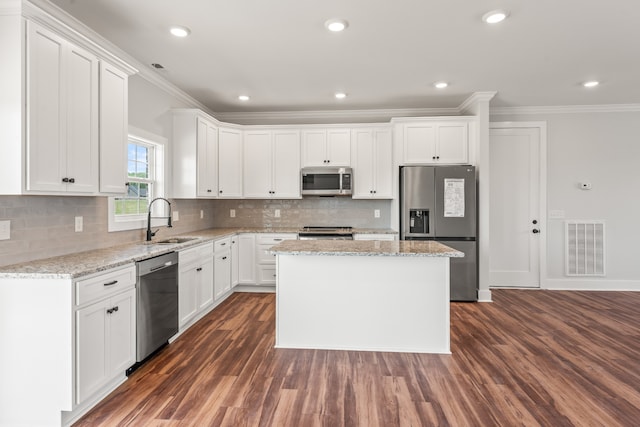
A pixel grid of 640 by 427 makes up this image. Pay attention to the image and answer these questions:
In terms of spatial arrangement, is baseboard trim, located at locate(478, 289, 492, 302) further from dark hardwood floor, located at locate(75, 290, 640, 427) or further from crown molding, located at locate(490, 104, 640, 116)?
crown molding, located at locate(490, 104, 640, 116)

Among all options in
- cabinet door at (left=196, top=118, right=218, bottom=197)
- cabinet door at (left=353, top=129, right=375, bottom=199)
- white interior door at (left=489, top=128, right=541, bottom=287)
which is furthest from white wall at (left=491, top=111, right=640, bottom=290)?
cabinet door at (left=196, top=118, right=218, bottom=197)

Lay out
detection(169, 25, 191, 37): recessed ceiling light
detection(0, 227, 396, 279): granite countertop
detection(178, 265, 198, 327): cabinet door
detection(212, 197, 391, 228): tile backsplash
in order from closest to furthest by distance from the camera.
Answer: detection(0, 227, 396, 279): granite countertop < detection(169, 25, 191, 37): recessed ceiling light < detection(178, 265, 198, 327): cabinet door < detection(212, 197, 391, 228): tile backsplash

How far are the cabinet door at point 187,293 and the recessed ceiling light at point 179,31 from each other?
198 centimetres

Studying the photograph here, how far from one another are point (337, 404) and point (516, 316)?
2.67 metres

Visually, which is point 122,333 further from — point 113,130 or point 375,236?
point 375,236

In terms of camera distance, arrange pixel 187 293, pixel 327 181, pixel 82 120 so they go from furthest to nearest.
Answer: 1. pixel 327 181
2. pixel 187 293
3. pixel 82 120

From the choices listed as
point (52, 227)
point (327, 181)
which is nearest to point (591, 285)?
point (327, 181)

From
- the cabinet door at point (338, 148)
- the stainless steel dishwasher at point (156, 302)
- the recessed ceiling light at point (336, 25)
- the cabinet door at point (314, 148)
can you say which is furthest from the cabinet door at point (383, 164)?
the stainless steel dishwasher at point (156, 302)

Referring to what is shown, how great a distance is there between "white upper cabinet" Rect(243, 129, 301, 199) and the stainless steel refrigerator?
162cm

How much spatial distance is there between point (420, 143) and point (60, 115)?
3888 millimetres

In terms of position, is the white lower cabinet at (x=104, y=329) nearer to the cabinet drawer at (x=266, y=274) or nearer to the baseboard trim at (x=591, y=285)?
the cabinet drawer at (x=266, y=274)

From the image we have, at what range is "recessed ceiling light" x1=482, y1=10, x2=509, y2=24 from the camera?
2517 millimetres

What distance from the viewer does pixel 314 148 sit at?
5.03m

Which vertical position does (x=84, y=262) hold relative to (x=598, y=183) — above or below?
below
